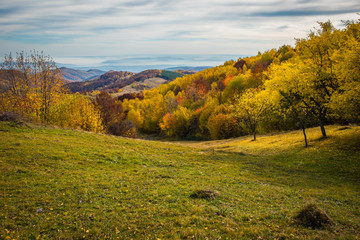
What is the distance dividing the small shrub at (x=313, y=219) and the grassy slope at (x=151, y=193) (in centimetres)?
46

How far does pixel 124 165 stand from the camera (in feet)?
68.8

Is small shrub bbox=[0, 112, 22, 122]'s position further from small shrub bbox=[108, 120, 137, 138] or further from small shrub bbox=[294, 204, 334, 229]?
small shrub bbox=[108, 120, 137, 138]

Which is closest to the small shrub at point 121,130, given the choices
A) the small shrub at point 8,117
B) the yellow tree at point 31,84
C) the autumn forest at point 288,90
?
the autumn forest at point 288,90

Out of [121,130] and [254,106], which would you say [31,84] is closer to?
[121,130]

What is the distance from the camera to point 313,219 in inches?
432

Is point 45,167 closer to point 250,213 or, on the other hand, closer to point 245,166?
point 250,213

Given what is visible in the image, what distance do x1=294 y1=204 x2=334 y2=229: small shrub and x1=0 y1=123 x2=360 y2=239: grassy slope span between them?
46cm

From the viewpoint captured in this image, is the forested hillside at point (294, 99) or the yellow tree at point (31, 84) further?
the yellow tree at point (31, 84)

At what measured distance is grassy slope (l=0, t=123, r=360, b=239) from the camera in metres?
9.98

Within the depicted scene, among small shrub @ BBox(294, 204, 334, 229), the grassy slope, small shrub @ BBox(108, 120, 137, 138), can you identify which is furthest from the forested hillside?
small shrub @ BBox(108, 120, 137, 138)

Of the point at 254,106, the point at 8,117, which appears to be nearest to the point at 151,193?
the point at 8,117

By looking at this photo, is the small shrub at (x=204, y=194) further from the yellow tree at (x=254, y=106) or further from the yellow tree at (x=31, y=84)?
the yellow tree at (x=254, y=106)

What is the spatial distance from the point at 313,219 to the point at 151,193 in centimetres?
971

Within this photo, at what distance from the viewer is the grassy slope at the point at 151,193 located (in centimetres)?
998
